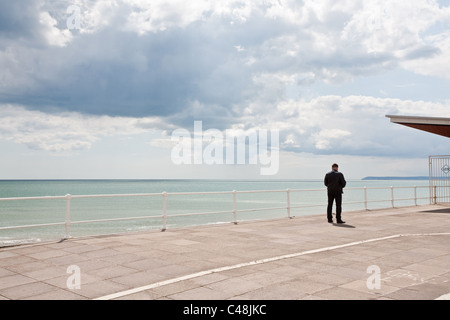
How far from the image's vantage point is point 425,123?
697 inches

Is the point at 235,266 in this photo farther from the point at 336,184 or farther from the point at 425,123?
the point at 425,123

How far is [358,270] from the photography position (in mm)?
6719

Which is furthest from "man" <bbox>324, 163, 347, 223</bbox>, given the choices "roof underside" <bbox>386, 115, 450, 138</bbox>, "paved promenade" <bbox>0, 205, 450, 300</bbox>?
"roof underside" <bbox>386, 115, 450, 138</bbox>

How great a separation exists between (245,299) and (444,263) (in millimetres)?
4535

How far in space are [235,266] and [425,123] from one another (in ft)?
47.0

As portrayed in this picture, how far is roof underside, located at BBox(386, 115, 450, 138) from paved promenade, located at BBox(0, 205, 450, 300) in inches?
309

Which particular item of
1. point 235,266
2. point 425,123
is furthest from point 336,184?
point 235,266

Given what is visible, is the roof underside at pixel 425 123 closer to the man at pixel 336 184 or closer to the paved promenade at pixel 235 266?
the man at pixel 336 184

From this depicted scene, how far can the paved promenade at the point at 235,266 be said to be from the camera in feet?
17.9

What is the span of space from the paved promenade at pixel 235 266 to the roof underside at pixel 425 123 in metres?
7.84
